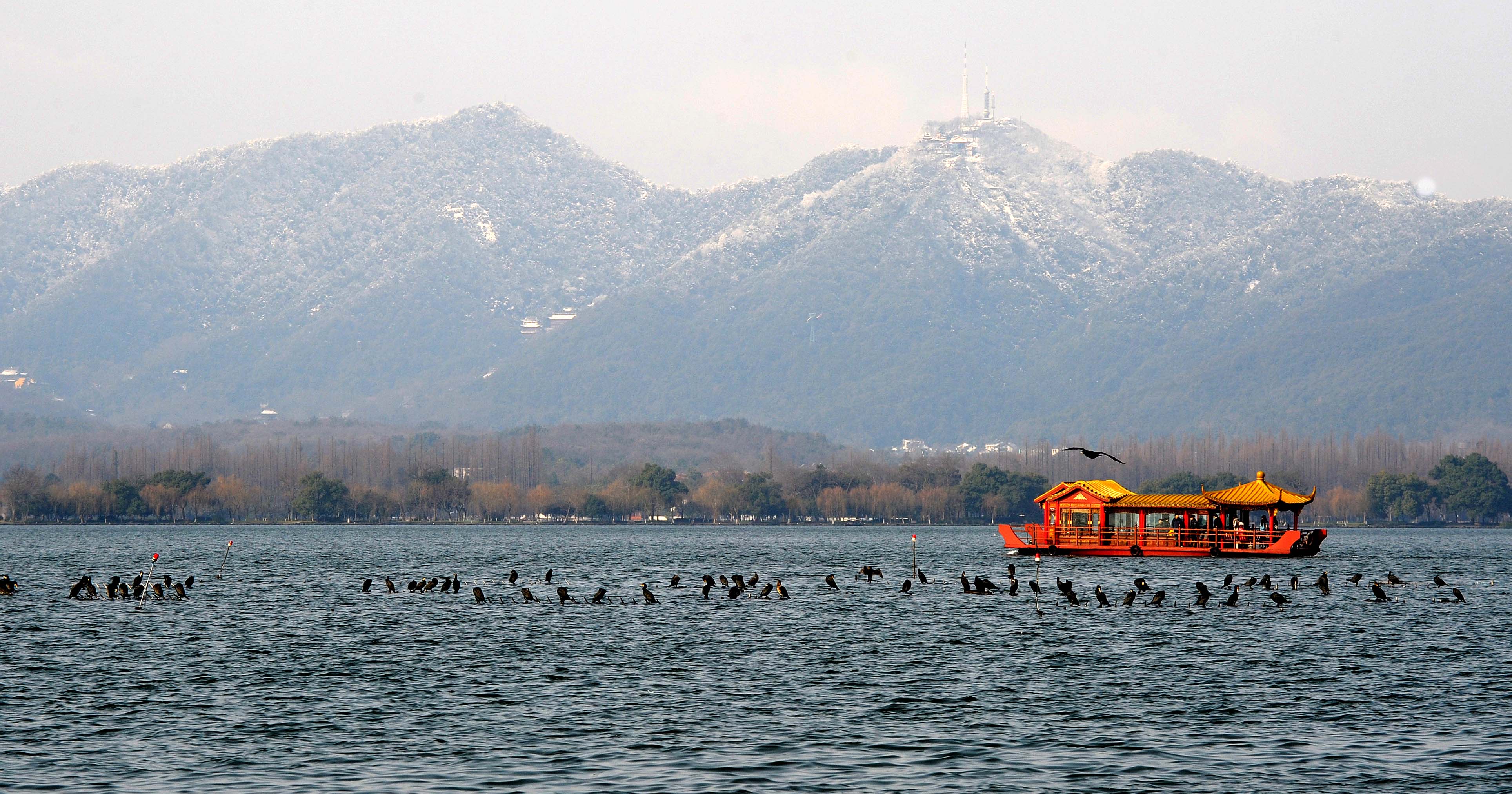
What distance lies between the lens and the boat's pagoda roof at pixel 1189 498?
13225 centimetres

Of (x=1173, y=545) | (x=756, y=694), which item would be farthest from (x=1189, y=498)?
(x=756, y=694)

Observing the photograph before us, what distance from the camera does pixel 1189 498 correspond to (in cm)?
13712

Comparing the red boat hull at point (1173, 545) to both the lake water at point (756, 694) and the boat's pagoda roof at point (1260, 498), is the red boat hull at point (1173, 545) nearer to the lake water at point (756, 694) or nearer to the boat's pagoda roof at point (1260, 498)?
the boat's pagoda roof at point (1260, 498)

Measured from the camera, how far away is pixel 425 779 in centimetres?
4009

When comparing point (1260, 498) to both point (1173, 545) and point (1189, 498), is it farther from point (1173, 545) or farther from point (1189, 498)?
point (1173, 545)

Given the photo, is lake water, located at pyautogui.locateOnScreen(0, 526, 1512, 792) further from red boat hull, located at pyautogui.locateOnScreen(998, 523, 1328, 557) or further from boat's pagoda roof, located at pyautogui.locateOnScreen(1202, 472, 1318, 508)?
red boat hull, located at pyautogui.locateOnScreen(998, 523, 1328, 557)

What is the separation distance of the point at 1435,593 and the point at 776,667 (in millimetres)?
56895

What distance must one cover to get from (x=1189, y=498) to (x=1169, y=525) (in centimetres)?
271

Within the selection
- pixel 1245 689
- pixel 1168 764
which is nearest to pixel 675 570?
pixel 1245 689

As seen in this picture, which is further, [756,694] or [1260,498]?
[1260,498]

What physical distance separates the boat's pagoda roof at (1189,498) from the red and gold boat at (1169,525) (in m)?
0.07

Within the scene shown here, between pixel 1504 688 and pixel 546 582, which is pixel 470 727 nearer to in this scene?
pixel 1504 688

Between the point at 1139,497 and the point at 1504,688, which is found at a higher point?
the point at 1139,497

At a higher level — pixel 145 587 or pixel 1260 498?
pixel 1260 498
